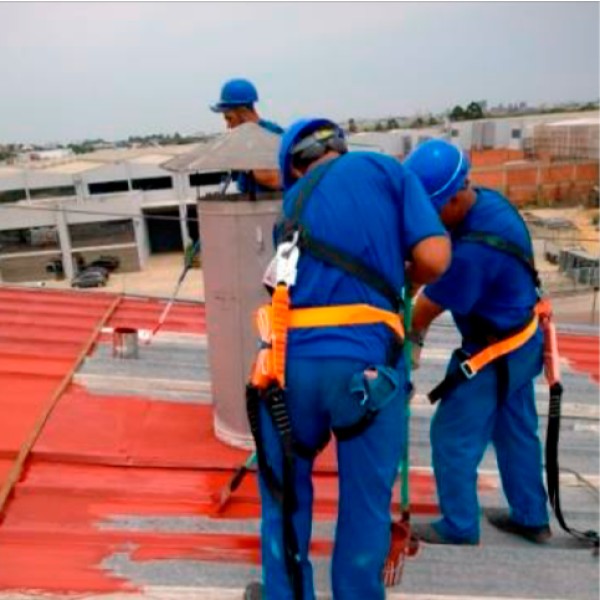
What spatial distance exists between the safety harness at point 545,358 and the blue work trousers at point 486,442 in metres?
0.04

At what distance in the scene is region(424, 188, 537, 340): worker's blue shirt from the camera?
2607 mm

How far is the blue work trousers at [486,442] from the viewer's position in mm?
2812

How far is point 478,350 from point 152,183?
36.5m

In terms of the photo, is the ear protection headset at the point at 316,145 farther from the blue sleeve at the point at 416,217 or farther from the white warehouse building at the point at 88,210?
the white warehouse building at the point at 88,210

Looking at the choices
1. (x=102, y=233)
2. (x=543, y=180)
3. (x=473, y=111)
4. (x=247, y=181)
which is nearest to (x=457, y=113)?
(x=473, y=111)

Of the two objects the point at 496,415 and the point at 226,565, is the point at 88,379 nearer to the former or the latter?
the point at 226,565

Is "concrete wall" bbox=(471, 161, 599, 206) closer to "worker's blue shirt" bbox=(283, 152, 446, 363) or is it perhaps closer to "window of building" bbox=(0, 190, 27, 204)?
"window of building" bbox=(0, 190, 27, 204)

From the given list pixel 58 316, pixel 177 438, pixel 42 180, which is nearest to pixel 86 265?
pixel 42 180

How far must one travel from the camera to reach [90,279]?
26.1 meters

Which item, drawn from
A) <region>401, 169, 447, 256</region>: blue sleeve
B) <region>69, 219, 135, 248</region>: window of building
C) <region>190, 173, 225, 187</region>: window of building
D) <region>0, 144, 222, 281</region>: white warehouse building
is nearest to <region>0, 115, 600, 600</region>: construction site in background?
<region>190, 173, 225, 187</region>: window of building

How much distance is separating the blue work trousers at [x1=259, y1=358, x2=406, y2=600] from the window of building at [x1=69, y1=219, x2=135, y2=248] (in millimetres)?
29817

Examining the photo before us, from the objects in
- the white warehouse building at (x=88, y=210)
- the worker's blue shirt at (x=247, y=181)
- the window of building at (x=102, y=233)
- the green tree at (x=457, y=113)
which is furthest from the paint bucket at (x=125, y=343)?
the green tree at (x=457, y=113)

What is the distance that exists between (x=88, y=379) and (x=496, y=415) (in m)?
2.51

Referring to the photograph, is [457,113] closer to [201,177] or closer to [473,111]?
[473,111]
